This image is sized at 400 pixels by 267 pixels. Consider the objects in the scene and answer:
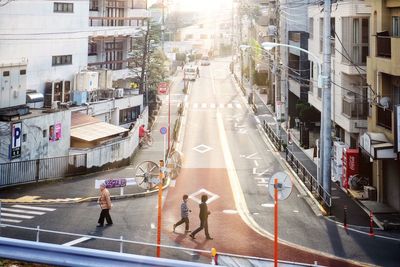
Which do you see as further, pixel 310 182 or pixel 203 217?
pixel 310 182

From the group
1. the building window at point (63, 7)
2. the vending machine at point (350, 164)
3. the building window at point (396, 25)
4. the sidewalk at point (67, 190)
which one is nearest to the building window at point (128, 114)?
the building window at point (63, 7)

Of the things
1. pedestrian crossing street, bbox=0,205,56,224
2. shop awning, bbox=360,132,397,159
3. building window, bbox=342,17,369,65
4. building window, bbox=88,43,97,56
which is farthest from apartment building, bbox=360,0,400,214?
building window, bbox=88,43,97,56

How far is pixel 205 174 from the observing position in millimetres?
30828

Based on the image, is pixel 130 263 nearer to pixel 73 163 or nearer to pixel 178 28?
pixel 73 163

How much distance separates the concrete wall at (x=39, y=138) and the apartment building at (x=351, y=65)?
17.2 metres

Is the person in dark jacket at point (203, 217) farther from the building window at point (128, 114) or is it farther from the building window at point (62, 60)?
the building window at point (128, 114)

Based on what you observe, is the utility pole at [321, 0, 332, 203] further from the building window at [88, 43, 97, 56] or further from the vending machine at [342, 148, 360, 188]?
the building window at [88, 43, 97, 56]

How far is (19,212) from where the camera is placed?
20781 mm

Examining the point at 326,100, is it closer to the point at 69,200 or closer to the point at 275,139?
the point at 69,200

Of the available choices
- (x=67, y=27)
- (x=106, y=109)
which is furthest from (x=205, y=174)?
(x=67, y=27)

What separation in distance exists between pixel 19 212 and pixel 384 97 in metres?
17.6

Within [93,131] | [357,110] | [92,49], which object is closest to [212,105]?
[92,49]

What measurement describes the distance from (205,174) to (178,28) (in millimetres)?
127674

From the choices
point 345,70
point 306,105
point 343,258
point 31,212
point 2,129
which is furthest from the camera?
point 306,105
